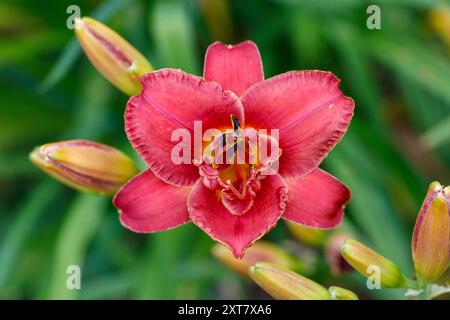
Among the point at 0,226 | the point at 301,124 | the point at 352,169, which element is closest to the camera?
the point at 301,124

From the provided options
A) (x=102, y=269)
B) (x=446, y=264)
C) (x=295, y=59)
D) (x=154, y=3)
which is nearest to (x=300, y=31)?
(x=295, y=59)

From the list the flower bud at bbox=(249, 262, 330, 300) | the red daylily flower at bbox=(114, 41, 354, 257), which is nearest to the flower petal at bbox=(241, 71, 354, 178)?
the red daylily flower at bbox=(114, 41, 354, 257)

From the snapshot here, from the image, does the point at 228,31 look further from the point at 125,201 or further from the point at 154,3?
the point at 125,201

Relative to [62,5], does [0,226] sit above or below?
below

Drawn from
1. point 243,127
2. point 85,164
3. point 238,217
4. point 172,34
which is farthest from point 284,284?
point 172,34

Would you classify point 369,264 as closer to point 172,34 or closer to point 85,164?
point 85,164

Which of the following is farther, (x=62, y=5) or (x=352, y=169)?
(x=62, y=5)
